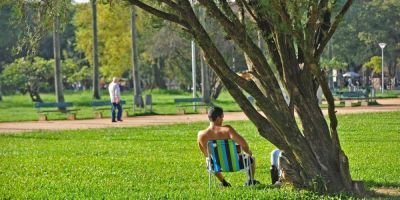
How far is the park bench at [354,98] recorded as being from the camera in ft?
127

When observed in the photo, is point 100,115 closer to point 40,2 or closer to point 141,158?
point 141,158

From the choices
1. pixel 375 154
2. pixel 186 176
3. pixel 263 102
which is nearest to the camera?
pixel 263 102

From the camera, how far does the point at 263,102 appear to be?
973 cm

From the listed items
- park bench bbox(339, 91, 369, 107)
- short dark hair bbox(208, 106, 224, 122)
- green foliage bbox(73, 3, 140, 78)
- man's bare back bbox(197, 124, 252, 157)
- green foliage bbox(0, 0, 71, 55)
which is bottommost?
park bench bbox(339, 91, 369, 107)

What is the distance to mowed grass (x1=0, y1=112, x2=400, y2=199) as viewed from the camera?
10.1 metres

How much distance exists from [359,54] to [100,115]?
131 ft

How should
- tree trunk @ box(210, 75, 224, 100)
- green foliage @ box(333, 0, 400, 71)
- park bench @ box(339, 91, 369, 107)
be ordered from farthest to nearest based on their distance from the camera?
green foliage @ box(333, 0, 400, 71) → tree trunk @ box(210, 75, 224, 100) → park bench @ box(339, 91, 369, 107)

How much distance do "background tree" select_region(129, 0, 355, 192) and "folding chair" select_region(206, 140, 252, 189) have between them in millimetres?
481

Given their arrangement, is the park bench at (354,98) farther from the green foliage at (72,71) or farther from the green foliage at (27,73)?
the green foliage at (72,71)

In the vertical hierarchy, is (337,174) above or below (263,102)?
below

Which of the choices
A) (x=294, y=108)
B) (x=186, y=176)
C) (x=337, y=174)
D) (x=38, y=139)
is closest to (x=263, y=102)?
(x=294, y=108)

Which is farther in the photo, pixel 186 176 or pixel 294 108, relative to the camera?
pixel 186 176

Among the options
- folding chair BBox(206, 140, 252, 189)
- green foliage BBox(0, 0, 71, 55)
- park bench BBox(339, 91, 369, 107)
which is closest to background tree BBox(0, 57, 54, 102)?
park bench BBox(339, 91, 369, 107)

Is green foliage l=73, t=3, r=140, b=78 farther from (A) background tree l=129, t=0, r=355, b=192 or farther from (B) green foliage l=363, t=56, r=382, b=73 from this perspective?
(A) background tree l=129, t=0, r=355, b=192
